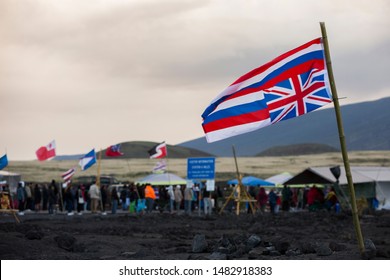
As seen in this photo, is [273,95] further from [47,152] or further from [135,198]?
[135,198]

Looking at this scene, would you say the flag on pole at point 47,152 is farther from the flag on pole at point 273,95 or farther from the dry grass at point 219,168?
the dry grass at point 219,168

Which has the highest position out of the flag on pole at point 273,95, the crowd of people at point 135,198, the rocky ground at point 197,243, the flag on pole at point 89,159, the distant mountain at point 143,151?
the distant mountain at point 143,151

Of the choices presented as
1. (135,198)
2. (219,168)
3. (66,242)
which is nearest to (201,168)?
(135,198)

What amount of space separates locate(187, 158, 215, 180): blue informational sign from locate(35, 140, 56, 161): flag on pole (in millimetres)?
7426

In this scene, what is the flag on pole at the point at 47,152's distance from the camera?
142 feet

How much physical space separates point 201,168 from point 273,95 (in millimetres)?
27254

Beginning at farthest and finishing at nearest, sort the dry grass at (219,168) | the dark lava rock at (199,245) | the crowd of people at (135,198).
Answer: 1. the dry grass at (219,168)
2. the crowd of people at (135,198)
3. the dark lava rock at (199,245)

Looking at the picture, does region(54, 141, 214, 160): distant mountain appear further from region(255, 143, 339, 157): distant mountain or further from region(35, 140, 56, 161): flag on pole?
region(35, 140, 56, 161): flag on pole

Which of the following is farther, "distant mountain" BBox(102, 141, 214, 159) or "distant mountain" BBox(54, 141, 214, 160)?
"distant mountain" BBox(102, 141, 214, 159)

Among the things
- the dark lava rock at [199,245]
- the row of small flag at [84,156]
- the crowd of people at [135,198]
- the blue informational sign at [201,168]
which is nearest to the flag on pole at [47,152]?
the row of small flag at [84,156]

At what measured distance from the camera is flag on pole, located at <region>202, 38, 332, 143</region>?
1340cm

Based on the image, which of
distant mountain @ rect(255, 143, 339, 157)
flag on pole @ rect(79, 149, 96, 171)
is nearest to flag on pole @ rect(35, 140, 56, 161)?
flag on pole @ rect(79, 149, 96, 171)

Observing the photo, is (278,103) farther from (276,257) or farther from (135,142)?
(135,142)

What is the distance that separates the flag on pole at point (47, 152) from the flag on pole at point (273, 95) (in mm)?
30181
